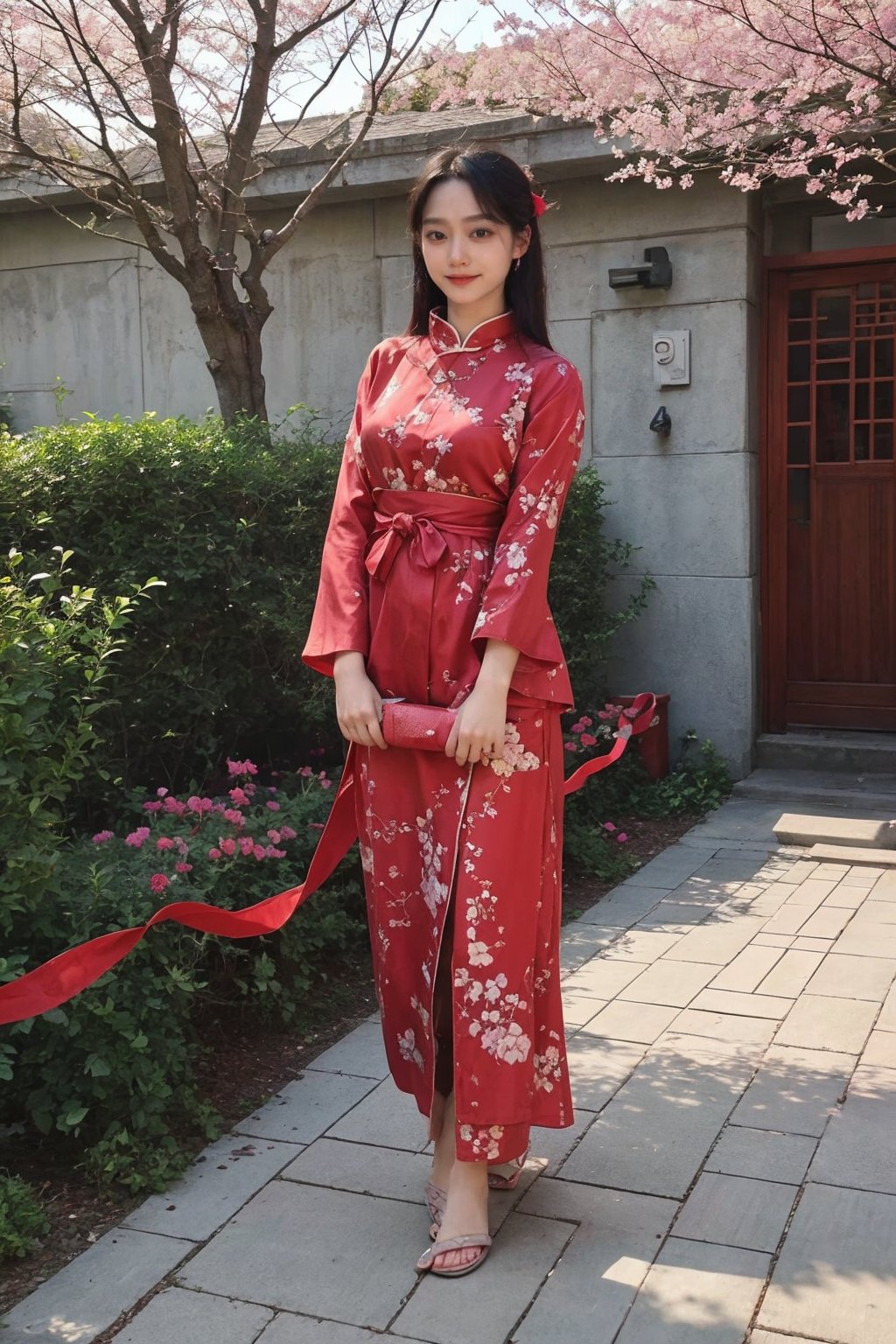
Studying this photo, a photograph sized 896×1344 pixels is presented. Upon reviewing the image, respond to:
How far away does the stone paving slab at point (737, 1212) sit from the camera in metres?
2.26

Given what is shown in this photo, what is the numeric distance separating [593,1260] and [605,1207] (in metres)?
0.19

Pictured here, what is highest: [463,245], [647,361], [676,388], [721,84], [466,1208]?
[721,84]

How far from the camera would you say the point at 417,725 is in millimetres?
2176

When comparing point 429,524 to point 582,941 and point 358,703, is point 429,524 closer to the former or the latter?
point 358,703

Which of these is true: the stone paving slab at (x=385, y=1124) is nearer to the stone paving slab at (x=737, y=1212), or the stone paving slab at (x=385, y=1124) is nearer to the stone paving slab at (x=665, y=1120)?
the stone paving slab at (x=665, y=1120)

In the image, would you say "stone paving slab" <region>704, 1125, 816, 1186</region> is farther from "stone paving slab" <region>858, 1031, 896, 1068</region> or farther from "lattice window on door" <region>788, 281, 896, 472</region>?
"lattice window on door" <region>788, 281, 896, 472</region>

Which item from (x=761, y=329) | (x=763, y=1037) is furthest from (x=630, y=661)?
(x=763, y=1037)

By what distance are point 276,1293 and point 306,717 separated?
2.58m

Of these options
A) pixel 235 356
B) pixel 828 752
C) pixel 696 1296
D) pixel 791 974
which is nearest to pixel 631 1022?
pixel 791 974

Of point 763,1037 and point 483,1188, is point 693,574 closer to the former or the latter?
point 763,1037

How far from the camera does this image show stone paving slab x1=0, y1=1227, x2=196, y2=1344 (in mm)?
2014

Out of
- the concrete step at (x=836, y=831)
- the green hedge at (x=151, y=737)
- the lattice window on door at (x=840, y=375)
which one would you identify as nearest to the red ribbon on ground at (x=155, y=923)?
the green hedge at (x=151, y=737)

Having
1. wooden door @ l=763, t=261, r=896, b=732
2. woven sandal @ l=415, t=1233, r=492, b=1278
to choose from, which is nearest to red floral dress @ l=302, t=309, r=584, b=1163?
woven sandal @ l=415, t=1233, r=492, b=1278

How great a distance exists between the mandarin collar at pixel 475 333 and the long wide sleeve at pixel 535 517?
136mm
